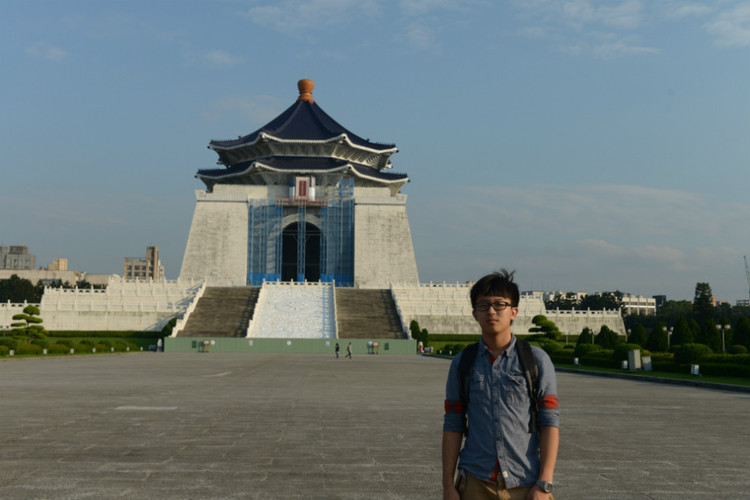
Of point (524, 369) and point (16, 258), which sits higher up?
point (16, 258)

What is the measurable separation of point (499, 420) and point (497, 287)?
61 cm

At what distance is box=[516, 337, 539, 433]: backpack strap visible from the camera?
3.28m

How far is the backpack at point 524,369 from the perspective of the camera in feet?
10.8

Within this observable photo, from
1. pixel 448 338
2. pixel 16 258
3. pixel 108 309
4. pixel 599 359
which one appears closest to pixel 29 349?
pixel 108 309

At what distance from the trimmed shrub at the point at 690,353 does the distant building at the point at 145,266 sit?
14379 cm

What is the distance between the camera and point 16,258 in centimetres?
15912

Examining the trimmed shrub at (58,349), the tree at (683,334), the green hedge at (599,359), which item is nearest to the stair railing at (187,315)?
the trimmed shrub at (58,349)

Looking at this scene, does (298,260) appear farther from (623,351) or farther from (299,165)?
(623,351)

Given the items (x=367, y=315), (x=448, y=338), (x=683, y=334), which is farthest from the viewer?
(x=448, y=338)

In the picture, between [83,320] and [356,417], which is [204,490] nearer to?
[356,417]

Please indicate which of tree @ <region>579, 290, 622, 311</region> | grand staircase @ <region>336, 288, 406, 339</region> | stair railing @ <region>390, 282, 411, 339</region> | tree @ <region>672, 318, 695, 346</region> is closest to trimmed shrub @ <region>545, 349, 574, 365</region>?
tree @ <region>672, 318, 695, 346</region>

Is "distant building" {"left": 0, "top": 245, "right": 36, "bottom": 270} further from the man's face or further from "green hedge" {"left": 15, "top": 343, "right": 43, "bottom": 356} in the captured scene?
the man's face

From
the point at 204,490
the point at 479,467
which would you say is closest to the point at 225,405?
the point at 204,490

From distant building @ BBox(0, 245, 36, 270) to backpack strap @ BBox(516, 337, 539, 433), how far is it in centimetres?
Result: 17294
